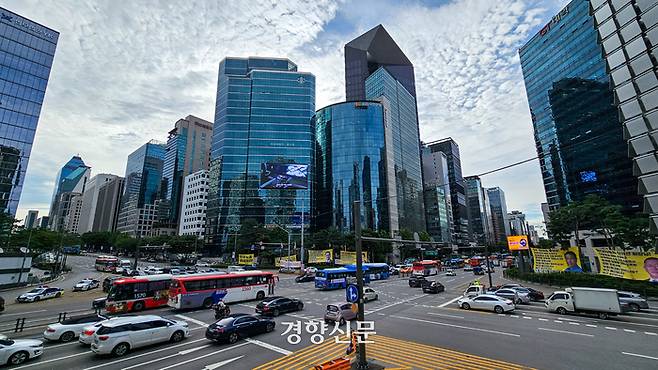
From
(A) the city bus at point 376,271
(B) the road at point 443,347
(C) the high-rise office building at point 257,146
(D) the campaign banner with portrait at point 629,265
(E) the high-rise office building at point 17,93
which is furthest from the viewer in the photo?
(C) the high-rise office building at point 257,146

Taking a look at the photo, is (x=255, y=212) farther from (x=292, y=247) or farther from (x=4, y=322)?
(x=4, y=322)

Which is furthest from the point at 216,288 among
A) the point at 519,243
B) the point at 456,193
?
the point at 456,193

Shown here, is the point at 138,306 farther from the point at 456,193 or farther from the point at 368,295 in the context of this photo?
the point at 456,193

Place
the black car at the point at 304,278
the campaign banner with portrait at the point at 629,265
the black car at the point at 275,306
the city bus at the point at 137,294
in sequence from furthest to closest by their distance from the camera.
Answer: the black car at the point at 304,278 < the campaign banner with portrait at the point at 629,265 < the city bus at the point at 137,294 < the black car at the point at 275,306

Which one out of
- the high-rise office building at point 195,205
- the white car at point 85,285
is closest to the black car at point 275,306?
the white car at point 85,285

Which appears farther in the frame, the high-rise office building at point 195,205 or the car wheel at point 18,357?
the high-rise office building at point 195,205

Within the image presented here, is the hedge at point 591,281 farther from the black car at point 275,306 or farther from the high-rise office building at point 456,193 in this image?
the high-rise office building at point 456,193

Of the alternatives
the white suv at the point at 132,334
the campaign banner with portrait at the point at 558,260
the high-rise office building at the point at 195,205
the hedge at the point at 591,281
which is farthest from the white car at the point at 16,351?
the high-rise office building at the point at 195,205

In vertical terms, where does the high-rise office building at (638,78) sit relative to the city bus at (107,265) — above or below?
above

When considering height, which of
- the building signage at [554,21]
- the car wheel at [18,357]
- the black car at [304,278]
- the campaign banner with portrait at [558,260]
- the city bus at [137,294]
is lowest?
the black car at [304,278]
